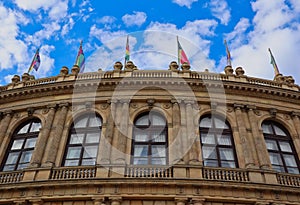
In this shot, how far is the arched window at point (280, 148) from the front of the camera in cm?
1620

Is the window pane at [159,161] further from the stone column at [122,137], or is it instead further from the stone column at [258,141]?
the stone column at [258,141]

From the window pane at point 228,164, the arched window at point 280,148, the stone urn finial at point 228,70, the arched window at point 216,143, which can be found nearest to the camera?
the window pane at point 228,164

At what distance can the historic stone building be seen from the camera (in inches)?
545

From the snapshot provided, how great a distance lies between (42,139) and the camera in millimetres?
16531

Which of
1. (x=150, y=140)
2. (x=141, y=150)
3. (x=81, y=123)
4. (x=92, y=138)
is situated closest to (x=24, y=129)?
(x=81, y=123)

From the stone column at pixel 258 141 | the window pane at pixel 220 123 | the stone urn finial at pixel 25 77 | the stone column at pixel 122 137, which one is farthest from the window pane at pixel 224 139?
the stone urn finial at pixel 25 77

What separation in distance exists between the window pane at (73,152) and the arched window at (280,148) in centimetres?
1052

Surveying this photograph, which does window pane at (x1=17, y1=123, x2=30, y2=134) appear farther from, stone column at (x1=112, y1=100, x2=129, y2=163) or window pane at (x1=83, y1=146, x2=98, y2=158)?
stone column at (x1=112, y1=100, x2=129, y2=163)

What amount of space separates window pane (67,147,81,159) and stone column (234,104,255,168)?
8.86m

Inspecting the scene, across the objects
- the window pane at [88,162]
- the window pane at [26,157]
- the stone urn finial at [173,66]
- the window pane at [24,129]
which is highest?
the stone urn finial at [173,66]

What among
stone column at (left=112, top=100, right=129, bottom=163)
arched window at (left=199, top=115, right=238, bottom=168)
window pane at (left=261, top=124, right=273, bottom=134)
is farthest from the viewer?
window pane at (left=261, top=124, right=273, bottom=134)

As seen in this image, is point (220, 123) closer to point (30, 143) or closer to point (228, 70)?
point (228, 70)

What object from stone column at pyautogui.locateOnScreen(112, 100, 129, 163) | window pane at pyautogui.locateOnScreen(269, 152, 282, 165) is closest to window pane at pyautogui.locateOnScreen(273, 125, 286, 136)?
window pane at pyautogui.locateOnScreen(269, 152, 282, 165)

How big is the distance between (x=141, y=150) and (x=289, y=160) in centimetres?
822
